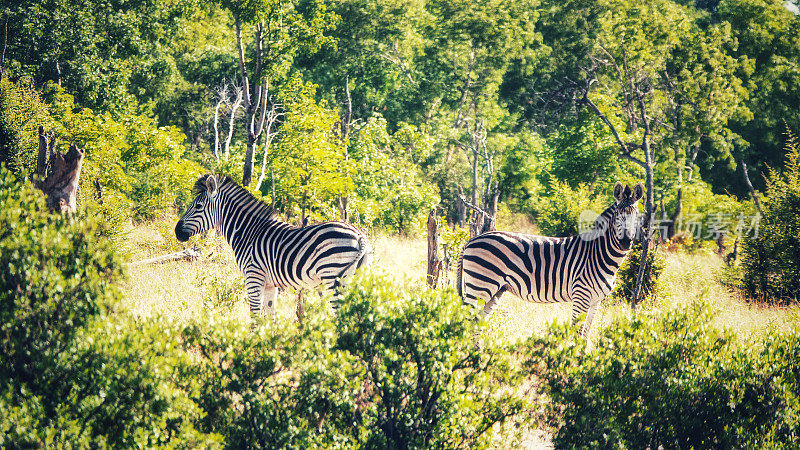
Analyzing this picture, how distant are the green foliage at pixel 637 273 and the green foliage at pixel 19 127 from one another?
15.4 m

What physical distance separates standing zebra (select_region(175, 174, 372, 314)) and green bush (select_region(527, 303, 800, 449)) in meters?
3.35

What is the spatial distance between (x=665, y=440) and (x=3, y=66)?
25.0 m

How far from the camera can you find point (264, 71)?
1614cm

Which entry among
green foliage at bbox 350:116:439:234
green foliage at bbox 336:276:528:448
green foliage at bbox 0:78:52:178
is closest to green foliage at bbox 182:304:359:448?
green foliage at bbox 336:276:528:448

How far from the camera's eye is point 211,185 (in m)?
10.1

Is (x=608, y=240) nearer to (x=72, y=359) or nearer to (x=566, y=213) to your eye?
(x=72, y=359)

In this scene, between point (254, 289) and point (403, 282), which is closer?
point (403, 282)

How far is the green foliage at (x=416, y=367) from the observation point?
6.23 meters

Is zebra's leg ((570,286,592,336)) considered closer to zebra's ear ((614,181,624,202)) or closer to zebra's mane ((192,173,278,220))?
zebra's ear ((614,181,624,202))

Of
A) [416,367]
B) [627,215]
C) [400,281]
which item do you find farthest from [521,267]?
[416,367]

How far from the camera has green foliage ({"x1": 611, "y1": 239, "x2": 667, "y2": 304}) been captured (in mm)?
13430

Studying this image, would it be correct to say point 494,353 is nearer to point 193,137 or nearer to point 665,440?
point 665,440

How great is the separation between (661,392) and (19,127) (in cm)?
1749

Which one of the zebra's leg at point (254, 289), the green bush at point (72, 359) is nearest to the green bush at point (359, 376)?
the green bush at point (72, 359)
